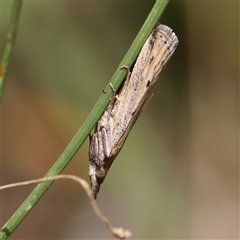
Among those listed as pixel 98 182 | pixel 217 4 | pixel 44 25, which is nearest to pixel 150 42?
pixel 98 182

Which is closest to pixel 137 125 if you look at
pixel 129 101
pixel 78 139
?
pixel 129 101

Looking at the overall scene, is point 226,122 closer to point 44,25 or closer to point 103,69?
point 103,69

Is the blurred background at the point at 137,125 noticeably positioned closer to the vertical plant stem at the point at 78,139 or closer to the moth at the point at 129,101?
the moth at the point at 129,101

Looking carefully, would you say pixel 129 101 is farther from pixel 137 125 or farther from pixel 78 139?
pixel 137 125

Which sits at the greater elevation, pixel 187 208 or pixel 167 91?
pixel 167 91

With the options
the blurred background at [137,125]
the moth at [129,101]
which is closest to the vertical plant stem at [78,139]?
the moth at [129,101]

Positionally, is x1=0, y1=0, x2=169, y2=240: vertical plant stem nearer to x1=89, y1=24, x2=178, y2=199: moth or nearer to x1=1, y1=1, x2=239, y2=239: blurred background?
x1=89, y1=24, x2=178, y2=199: moth
